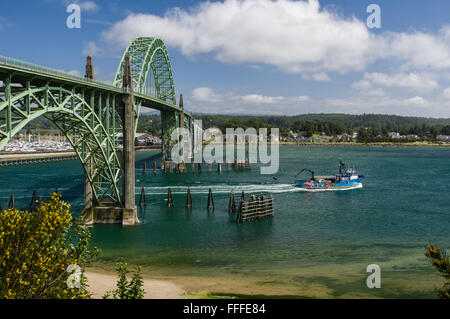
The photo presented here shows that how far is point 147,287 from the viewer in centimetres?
1933

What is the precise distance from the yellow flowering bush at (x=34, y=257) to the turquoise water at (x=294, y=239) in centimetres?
1013

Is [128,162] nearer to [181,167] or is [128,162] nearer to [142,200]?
[142,200]

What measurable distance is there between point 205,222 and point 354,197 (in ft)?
75.6

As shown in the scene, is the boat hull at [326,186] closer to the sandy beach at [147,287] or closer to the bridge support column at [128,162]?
the bridge support column at [128,162]

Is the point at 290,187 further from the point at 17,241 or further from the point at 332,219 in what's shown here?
the point at 17,241

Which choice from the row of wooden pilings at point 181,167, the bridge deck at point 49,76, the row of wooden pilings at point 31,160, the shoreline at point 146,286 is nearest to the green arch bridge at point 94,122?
the bridge deck at point 49,76

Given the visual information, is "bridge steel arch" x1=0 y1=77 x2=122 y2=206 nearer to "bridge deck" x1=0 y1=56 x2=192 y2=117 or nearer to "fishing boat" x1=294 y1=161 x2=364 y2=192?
"bridge deck" x1=0 y1=56 x2=192 y2=117

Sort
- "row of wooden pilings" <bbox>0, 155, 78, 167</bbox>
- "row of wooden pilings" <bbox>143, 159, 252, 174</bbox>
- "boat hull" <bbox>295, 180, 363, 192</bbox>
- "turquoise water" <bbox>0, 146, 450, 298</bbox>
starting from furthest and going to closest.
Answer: "row of wooden pilings" <bbox>0, 155, 78, 167</bbox>
"row of wooden pilings" <bbox>143, 159, 252, 174</bbox>
"boat hull" <bbox>295, 180, 363, 192</bbox>
"turquoise water" <bbox>0, 146, 450, 298</bbox>

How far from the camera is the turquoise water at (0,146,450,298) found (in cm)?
2142

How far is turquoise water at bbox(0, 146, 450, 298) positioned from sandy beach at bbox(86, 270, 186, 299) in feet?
6.43

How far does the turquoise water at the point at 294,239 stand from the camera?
21.4 meters

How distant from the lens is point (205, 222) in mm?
34562

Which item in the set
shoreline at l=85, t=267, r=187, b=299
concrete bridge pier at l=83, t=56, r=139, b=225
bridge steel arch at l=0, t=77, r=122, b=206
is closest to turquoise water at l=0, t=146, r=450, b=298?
concrete bridge pier at l=83, t=56, r=139, b=225
